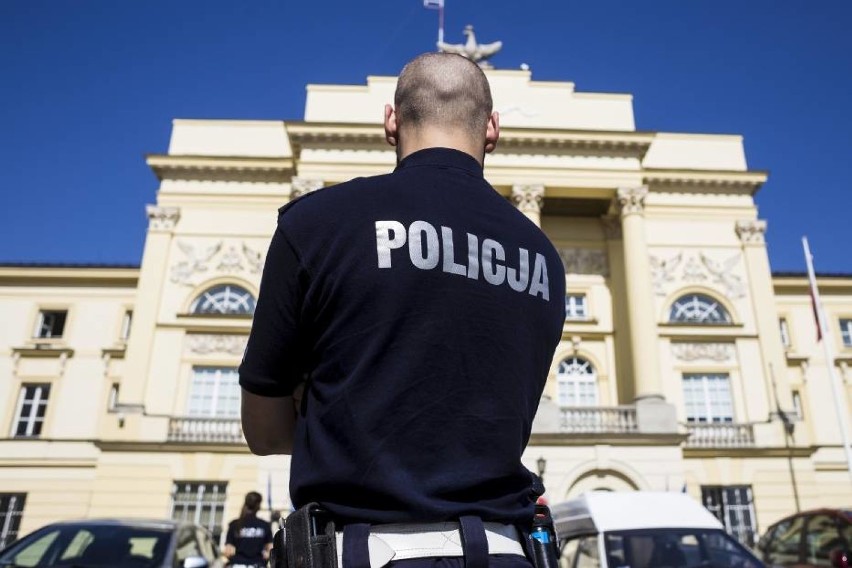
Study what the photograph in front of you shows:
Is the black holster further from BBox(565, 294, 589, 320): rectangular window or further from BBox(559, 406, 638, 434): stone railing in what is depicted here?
BBox(565, 294, 589, 320): rectangular window

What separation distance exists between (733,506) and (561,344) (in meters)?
7.99

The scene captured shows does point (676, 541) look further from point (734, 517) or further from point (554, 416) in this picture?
point (734, 517)

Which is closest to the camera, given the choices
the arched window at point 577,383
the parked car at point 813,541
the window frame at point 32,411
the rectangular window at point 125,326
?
the parked car at point 813,541

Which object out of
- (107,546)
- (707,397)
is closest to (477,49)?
(707,397)

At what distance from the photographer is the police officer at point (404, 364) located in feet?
4.80

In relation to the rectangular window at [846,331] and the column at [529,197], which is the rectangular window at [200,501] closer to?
the column at [529,197]

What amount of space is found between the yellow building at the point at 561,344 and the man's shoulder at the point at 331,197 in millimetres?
20579

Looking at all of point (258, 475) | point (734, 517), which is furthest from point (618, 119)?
point (258, 475)

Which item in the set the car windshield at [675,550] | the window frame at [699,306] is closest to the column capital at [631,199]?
the window frame at [699,306]

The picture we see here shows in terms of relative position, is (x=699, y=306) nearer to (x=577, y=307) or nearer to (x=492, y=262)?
(x=577, y=307)

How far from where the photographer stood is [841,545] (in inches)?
359

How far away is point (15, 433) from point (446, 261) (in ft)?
108

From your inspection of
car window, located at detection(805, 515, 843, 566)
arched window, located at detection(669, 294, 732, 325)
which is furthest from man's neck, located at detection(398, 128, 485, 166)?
arched window, located at detection(669, 294, 732, 325)

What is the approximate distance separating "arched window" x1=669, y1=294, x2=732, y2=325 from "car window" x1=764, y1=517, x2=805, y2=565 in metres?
15.9
